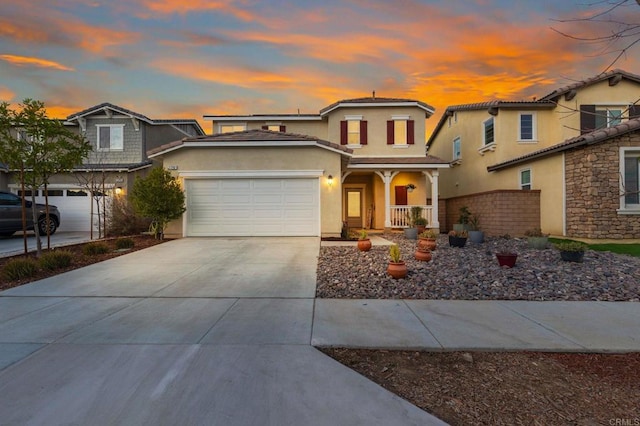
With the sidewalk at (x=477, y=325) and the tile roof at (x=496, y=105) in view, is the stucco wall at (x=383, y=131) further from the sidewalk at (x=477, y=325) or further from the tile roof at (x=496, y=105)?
the sidewalk at (x=477, y=325)

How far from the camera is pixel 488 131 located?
16750 millimetres

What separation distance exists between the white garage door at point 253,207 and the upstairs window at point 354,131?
5539 millimetres

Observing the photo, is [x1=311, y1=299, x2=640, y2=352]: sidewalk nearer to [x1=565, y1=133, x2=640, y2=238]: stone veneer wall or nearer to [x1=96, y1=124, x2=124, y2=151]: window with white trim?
[x1=565, y1=133, x2=640, y2=238]: stone veneer wall

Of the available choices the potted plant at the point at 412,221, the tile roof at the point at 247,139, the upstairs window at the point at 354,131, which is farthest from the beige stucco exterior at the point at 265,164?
the upstairs window at the point at 354,131

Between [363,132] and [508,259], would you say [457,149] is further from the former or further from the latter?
[508,259]

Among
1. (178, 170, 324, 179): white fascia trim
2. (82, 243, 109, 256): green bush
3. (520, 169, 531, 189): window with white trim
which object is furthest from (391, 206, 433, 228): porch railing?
(82, 243, 109, 256): green bush

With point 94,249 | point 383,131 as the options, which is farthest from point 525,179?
point 94,249

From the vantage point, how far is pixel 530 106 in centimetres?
1531

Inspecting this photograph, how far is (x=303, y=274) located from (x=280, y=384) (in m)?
4.22

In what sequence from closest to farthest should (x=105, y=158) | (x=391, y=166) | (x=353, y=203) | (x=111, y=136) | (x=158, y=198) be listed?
(x=158, y=198) < (x=391, y=166) < (x=105, y=158) < (x=111, y=136) < (x=353, y=203)

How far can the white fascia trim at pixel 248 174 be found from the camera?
40.7 feet

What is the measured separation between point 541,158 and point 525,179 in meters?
1.40

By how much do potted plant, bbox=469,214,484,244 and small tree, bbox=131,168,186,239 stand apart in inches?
424

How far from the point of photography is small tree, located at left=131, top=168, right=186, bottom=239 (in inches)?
438
